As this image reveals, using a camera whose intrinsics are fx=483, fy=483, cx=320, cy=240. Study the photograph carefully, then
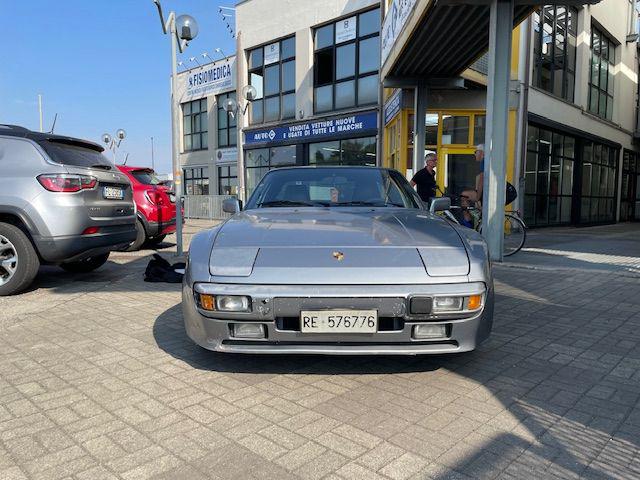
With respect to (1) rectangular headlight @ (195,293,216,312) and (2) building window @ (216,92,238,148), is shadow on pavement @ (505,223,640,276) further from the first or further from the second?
(2) building window @ (216,92,238,148)

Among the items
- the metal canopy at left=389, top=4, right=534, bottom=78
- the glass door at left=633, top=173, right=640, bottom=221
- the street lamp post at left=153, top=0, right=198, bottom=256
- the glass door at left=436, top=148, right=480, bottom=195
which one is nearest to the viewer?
the metal canopy at left=389, top=4, right=534, bottom=78

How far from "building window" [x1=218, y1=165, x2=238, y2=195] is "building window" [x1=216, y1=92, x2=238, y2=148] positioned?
1132mm

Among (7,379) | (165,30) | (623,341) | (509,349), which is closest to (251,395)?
(7,379)

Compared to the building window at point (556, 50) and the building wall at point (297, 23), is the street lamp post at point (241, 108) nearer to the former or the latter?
the building wall at point (297, 23)

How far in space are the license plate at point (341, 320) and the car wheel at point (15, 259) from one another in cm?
406

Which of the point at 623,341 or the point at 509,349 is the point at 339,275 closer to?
the point at 509,349

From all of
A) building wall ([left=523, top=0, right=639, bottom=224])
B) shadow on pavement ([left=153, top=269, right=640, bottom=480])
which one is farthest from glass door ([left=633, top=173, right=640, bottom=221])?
shadow on pavement ([left=153, top=269, right=640, bottom=480])

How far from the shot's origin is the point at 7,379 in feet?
10.1

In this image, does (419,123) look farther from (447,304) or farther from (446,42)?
(447,304)

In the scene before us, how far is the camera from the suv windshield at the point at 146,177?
31.9 ft

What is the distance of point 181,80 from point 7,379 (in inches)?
1054

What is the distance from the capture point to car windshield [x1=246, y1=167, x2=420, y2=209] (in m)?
4.21

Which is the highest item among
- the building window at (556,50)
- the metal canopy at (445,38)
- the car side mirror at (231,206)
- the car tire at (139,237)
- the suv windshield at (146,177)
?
the building window at (556,50)

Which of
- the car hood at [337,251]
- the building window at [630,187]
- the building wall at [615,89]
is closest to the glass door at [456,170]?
the building wall at [615,89]
